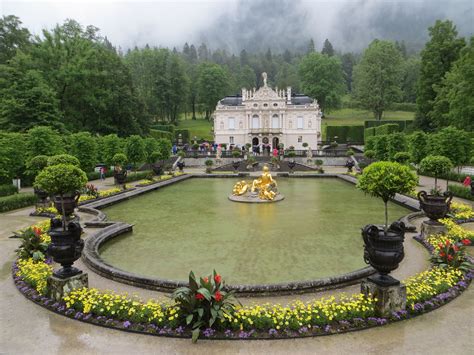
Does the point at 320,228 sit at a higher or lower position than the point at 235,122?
lower

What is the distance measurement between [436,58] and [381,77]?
77.7ft

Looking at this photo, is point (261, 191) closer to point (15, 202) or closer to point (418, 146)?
point (15, 202)

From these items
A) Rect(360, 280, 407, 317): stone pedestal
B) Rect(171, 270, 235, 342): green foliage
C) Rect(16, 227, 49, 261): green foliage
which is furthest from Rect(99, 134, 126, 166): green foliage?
Rect(360, 280, 407, 317): stone pedestal

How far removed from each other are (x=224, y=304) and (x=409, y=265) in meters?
5.50

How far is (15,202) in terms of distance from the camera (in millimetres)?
17828

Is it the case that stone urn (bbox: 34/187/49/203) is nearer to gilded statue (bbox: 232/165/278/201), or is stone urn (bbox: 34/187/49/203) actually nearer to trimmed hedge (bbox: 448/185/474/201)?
gilded statue (bbox: 232/165/278/201)

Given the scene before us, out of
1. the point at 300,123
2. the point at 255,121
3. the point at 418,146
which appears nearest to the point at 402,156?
the point at 418,146

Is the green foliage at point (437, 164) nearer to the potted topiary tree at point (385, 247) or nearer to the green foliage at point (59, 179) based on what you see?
the potted topiary tree at point (385, 247)

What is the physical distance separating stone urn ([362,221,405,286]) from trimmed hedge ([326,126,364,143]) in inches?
2497

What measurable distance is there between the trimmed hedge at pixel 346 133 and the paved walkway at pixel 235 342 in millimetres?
63882

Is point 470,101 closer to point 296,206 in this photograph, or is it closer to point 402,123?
point 296,206

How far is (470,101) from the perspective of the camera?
3203 cm

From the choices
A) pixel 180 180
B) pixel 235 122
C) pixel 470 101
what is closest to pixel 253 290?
pixel 180 180

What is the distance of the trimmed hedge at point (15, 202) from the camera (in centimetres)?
1728
